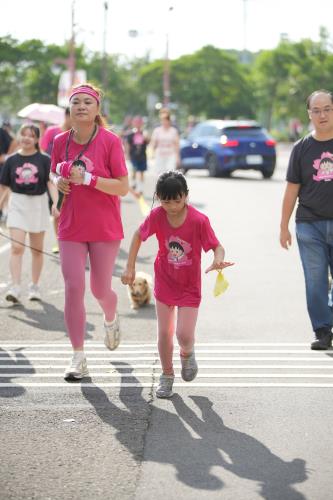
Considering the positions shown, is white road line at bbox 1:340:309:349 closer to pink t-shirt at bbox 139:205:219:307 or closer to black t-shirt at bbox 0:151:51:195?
pink t-shirt at bbox 139:205:219:307

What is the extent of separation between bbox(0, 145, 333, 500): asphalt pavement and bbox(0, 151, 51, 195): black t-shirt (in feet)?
3.55

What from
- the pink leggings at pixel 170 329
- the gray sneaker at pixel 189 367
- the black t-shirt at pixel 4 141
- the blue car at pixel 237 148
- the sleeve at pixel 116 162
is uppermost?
the sleeve at pixel 116 162

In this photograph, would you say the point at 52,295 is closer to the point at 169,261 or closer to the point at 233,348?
the point at 233,348

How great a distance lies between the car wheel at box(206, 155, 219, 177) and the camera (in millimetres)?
30744

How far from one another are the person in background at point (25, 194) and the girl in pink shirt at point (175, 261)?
145 inches

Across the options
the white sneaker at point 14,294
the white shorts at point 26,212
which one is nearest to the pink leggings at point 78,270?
the white sneaker at point 14,294

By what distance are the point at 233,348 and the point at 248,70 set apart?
384ft

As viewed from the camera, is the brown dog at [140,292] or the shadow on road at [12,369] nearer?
the shadow on road at [12,369]

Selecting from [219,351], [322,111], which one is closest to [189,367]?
[219,351]

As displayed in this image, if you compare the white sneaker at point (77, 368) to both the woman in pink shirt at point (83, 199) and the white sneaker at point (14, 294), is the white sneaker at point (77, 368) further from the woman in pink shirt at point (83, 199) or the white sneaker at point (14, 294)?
the white sneaker at point (14, 294)

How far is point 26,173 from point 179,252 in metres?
4.07

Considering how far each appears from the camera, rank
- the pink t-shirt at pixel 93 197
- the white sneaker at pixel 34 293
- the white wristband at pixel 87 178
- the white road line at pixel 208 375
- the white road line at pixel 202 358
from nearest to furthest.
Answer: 1. the white wristband at pixel 87 178
2. the pink t-shirt at pixel 93 197
3. the white road line at pixel 208 375
4. the white road line at pixel 202 358
5. the white sneaker at pixel 34 293

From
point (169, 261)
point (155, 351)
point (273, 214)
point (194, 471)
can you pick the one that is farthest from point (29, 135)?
point (273, 214)

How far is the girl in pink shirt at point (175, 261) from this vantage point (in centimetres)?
623
